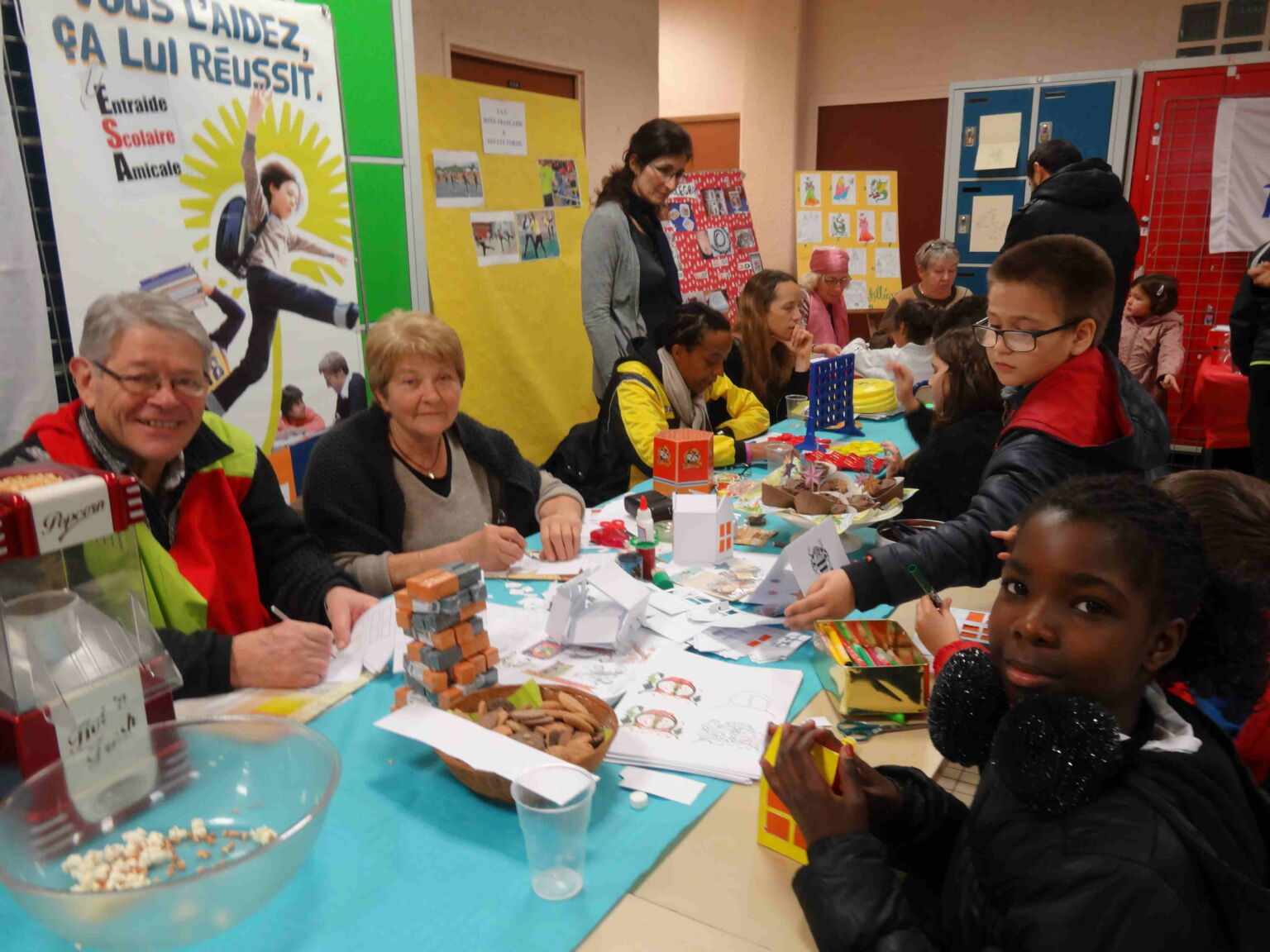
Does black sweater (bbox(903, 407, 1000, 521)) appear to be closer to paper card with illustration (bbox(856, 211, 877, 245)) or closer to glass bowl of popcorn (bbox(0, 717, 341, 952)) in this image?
glass bowl of popcorn (bbox(0, 717, 341, 952))

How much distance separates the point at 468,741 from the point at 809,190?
6.73 meters

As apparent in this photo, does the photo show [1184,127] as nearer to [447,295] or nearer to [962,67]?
[962,67]

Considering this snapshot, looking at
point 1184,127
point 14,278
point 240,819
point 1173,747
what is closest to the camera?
point 1173,747

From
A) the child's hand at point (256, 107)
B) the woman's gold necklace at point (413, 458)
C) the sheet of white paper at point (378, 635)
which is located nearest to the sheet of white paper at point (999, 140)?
the child's hand at point (256, 107)

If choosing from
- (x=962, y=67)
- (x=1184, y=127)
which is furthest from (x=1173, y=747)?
(x=962, y=67)

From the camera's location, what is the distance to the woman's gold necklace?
7.19 ft

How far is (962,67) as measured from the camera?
7180 millimetres

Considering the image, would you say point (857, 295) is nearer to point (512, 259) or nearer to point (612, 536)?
point (512, 259)

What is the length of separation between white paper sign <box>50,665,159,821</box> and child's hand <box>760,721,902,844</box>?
0.82m

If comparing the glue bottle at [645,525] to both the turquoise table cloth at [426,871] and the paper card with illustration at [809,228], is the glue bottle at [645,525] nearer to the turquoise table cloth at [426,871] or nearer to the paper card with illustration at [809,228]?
the turquoise table cloth at [426,871]

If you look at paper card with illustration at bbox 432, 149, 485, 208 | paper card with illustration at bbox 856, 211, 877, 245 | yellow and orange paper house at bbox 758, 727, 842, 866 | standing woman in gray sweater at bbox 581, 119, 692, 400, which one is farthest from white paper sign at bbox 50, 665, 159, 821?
paper card with illustration at bbox 856, 211, 877, 245

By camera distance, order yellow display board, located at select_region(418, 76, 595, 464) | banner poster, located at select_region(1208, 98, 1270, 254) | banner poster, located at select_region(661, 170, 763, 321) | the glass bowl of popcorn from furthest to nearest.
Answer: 1. banner poster, located at select_region(661, 170, 763, 321)
2. banner poster, located at select_region(1208, 98, 1270, 254)
3. yellow display board, located at select_region(418, 76, 595, 464)
4. the glass bowl of popcorn

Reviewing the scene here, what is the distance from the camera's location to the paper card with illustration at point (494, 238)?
427 cm

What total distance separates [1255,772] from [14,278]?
280cm
